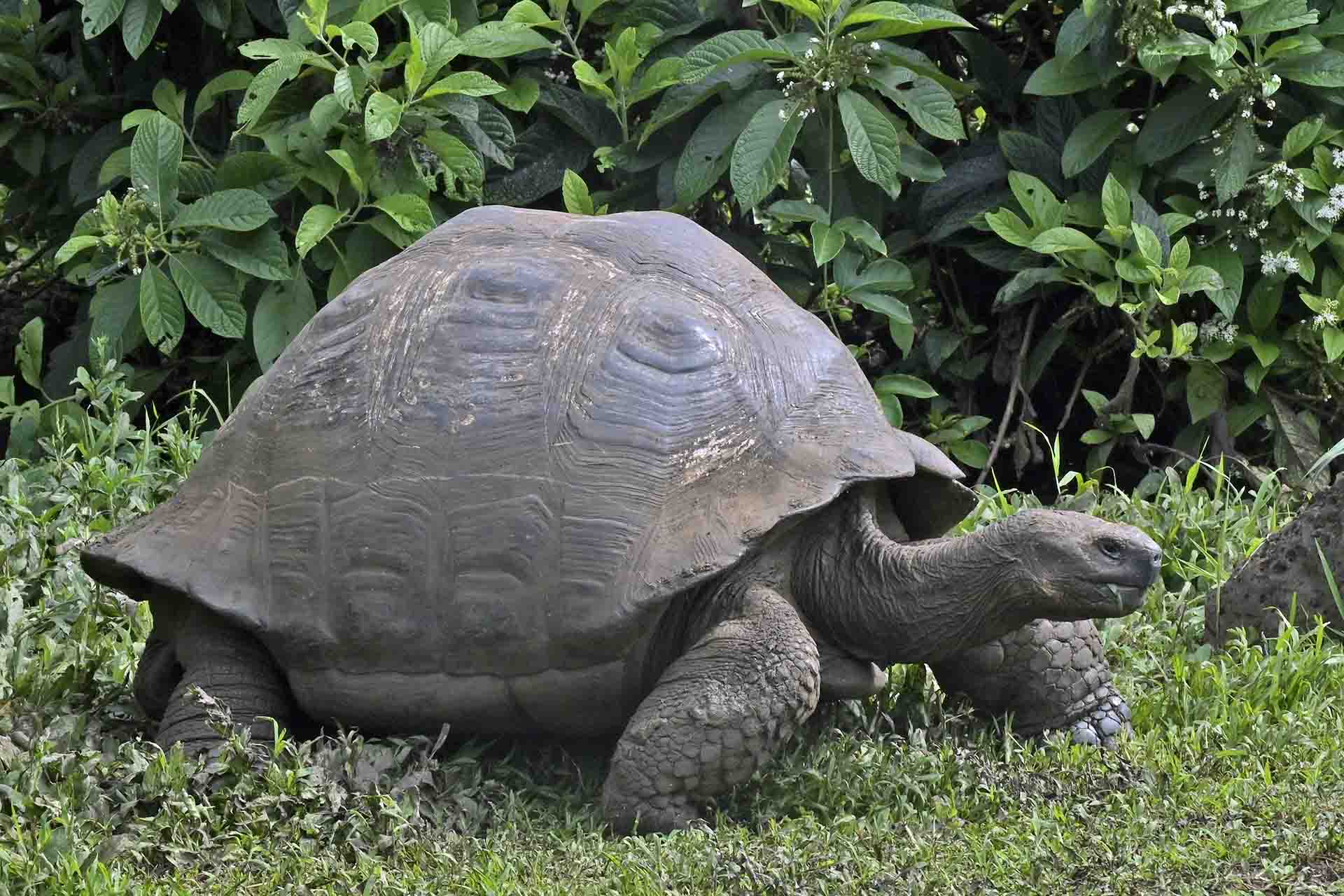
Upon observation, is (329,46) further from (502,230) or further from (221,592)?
(221,592)

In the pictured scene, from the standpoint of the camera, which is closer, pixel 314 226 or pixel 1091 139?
pixel 314 226

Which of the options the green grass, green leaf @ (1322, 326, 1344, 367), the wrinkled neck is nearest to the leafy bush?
green leaf @ (1322, 326, 1344, 367)

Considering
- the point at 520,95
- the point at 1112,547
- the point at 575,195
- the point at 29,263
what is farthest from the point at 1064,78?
the point at 29,263

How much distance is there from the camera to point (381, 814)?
3.54 metres

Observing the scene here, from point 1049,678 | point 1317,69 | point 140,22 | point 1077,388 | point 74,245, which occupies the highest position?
point 140,22

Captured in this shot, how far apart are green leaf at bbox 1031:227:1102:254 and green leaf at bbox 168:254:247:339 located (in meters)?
2.52

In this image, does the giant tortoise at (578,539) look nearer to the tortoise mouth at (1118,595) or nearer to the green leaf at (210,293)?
the tortoise mouth at (1118,595)

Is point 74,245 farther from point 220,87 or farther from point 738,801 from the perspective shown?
point 738,801

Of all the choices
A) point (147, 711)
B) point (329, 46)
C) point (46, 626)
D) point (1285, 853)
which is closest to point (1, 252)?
point (329, 46)

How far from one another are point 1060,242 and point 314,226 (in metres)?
2.33

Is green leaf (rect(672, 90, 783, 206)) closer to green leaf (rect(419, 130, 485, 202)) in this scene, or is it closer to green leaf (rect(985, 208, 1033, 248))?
green leaf (rect(419, 130, 485, 202))

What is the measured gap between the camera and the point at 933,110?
18.6ft

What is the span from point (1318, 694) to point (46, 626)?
312 cm

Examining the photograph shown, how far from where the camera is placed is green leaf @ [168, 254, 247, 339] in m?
5.63
